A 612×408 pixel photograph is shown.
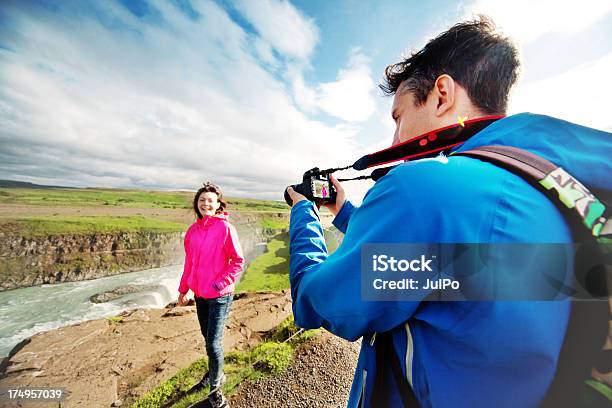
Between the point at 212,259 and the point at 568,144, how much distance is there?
4.36 metres

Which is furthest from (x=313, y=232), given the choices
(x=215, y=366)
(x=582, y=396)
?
(x=215, y=366)

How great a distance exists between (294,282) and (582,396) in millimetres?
1014

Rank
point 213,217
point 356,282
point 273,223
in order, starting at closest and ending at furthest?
1. point 356,282
2. point 213,217
3. point 273,223

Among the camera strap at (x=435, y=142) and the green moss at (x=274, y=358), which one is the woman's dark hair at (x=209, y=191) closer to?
the green moss at (x=274, y=358)

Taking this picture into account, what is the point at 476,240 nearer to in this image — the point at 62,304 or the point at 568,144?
the point at 568,144

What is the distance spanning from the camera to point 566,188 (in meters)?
0.69

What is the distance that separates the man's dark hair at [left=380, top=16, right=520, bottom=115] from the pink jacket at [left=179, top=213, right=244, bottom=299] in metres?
3.66

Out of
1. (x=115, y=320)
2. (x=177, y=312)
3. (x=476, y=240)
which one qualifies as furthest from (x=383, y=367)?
(x=115, y=320)

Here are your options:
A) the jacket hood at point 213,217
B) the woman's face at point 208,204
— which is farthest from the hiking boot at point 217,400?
the woman's face at point 208,204

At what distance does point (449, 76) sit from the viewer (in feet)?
4.45

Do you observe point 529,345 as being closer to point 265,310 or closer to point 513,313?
point 513,313

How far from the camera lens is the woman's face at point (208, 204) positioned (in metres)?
4.62

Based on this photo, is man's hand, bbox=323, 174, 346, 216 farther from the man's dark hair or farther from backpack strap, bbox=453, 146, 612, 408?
backpack strap, bbox=453, 146, 612, 408

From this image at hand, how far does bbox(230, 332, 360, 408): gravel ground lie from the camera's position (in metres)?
4.00
